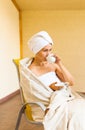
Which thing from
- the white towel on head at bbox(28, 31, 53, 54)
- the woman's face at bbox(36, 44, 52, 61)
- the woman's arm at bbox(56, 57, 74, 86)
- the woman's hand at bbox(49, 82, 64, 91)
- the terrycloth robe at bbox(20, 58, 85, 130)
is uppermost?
the white towel on head at bbox(28, 31, 53, 54)

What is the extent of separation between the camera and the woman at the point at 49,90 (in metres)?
1.65

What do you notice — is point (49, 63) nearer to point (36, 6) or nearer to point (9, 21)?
point (9, 21)

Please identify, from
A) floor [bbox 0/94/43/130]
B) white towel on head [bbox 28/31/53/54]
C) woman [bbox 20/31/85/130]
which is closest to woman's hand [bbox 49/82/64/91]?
woman [bbox 20/31/85/130]

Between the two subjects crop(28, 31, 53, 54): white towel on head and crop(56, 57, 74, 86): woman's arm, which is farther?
crop(56, 57, 74, 86): woman's arm

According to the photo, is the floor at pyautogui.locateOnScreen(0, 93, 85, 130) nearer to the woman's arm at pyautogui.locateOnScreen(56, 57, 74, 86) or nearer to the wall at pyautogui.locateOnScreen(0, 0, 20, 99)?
the wall at pyautogui.locateOnScreen(0, 0, 20, 99)

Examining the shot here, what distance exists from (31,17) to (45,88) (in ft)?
12.3

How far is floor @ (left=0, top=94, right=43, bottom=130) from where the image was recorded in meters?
2.97

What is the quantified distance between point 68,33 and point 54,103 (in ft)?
12.0

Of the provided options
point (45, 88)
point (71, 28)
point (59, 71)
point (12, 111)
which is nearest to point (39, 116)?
point (45, 88)

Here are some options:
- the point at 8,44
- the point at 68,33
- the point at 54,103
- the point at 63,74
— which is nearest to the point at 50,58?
the point at 63,74

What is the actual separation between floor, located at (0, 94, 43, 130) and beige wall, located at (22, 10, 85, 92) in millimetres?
1410

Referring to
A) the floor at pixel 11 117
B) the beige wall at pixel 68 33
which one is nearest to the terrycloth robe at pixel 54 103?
the floor at pixel 11 117

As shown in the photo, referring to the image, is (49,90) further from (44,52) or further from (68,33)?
(68,33)

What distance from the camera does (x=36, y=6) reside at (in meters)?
5.24
